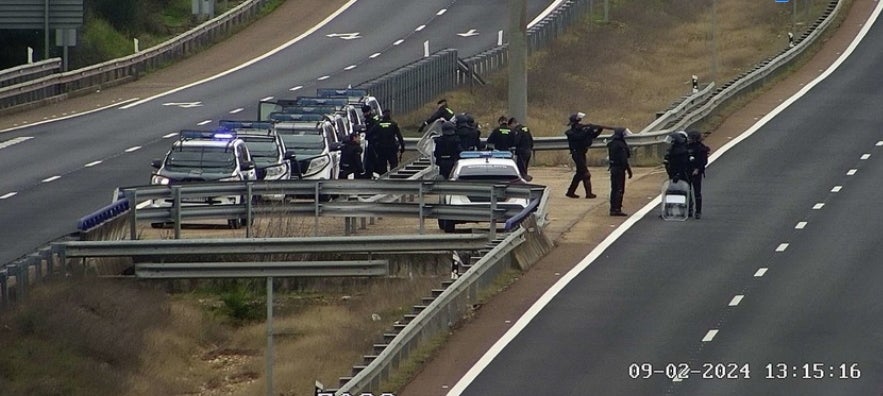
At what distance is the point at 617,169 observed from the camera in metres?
34.0

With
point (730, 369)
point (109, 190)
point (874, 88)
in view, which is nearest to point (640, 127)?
point (874, 88)

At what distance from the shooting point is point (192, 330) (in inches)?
1129

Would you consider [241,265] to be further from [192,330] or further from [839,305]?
[839,305]

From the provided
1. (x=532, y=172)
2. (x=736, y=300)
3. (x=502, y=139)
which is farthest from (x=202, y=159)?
(x=736, y=300)

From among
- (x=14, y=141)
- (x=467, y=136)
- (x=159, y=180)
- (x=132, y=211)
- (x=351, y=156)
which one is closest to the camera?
(x=132, y=211)

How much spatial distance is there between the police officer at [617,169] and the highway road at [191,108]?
8736mm

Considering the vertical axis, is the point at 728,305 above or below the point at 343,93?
below

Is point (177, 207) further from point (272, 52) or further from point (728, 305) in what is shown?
point (272, 52)

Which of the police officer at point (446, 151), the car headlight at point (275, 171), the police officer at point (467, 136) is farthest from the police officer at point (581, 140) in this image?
Result: the car headlight at point (275, 171)

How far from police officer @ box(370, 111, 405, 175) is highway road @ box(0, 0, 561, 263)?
15.9 feet

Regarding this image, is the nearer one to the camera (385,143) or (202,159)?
(202,159)

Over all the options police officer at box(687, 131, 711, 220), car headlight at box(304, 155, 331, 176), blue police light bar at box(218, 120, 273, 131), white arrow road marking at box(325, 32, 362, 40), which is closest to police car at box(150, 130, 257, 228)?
blue police light bar at box(218, 120, 273, 131)

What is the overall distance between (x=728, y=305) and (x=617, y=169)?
27.4ft

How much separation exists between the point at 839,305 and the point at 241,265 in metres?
7.62
